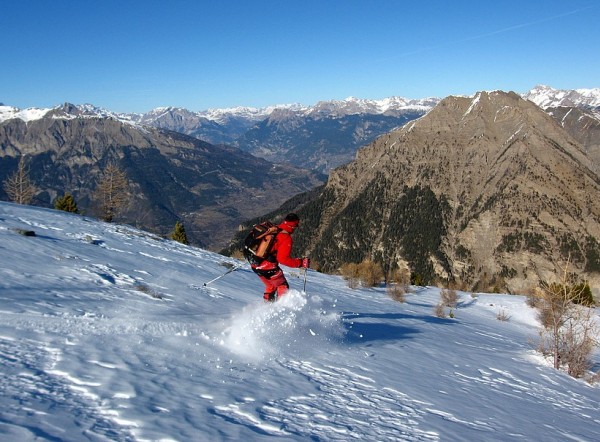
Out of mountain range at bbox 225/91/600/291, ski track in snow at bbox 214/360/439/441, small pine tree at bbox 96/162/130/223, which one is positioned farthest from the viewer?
mountain range at bbox 225/91/600/291

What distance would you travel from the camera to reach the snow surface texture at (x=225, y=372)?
16.8 feet

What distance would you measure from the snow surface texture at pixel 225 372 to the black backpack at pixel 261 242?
1185 mm

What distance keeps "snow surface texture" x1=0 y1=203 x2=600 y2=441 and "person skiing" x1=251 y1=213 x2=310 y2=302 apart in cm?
54

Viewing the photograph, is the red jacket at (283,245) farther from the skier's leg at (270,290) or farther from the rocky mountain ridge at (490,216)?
the rocky mountain ridge at (490,216)

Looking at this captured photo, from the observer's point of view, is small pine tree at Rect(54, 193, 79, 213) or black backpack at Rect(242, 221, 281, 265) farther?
small pine tree at Rect(54, 193, 79, 213)

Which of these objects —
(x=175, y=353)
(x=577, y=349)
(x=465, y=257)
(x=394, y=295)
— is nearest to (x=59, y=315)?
(x=175, y=353)

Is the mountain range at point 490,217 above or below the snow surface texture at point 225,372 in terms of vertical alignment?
above

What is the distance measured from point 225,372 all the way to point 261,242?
4.02 meters

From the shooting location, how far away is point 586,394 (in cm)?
1134

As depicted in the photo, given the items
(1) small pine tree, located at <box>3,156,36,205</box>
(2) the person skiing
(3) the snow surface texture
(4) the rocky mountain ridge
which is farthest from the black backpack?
(4) the rocky mountain ridge

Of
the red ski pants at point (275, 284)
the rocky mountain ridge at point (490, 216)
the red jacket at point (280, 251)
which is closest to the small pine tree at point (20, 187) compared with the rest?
the red ski pants at point (275, 284)

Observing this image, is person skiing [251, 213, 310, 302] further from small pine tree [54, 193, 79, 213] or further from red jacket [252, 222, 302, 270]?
small pine tree [54, 193, 79, 213]

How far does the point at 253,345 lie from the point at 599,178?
7925 inches

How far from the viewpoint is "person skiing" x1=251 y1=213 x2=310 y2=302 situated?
34.1 feet
